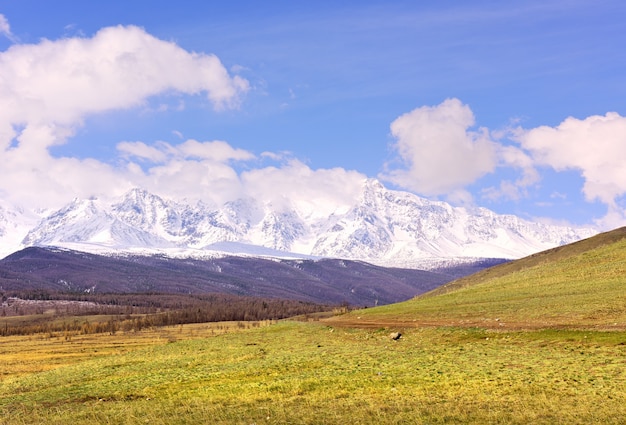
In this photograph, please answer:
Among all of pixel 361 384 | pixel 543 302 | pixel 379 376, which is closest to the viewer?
pixel 361 384

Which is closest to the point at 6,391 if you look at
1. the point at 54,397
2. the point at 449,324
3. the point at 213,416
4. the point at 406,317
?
the point at 54,397

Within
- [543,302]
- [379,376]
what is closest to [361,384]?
Answer: [379,376]

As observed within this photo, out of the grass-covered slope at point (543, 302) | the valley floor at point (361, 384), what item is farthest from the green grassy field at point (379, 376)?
the grass-covered slope at point (543, 302)

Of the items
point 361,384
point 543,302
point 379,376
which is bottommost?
point 361,384

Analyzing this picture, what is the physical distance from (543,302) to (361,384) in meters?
46.5

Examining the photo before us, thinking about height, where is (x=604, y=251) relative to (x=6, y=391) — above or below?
above

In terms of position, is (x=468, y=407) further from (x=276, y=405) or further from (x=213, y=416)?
(x=213, y=416)

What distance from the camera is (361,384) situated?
39844 millimetres

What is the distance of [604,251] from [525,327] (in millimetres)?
68371

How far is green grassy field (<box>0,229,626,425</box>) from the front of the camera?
31766mm

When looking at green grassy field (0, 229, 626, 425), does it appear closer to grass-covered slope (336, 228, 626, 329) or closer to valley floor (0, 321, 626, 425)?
valley floor (0, 321, 626, 425)

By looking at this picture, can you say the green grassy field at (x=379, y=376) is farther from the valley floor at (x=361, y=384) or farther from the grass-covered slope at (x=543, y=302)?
the grass-covered slope at (x=543, y=302)

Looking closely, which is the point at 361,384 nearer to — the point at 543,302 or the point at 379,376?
the point at 379,376

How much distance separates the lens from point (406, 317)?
8581 centimetres
